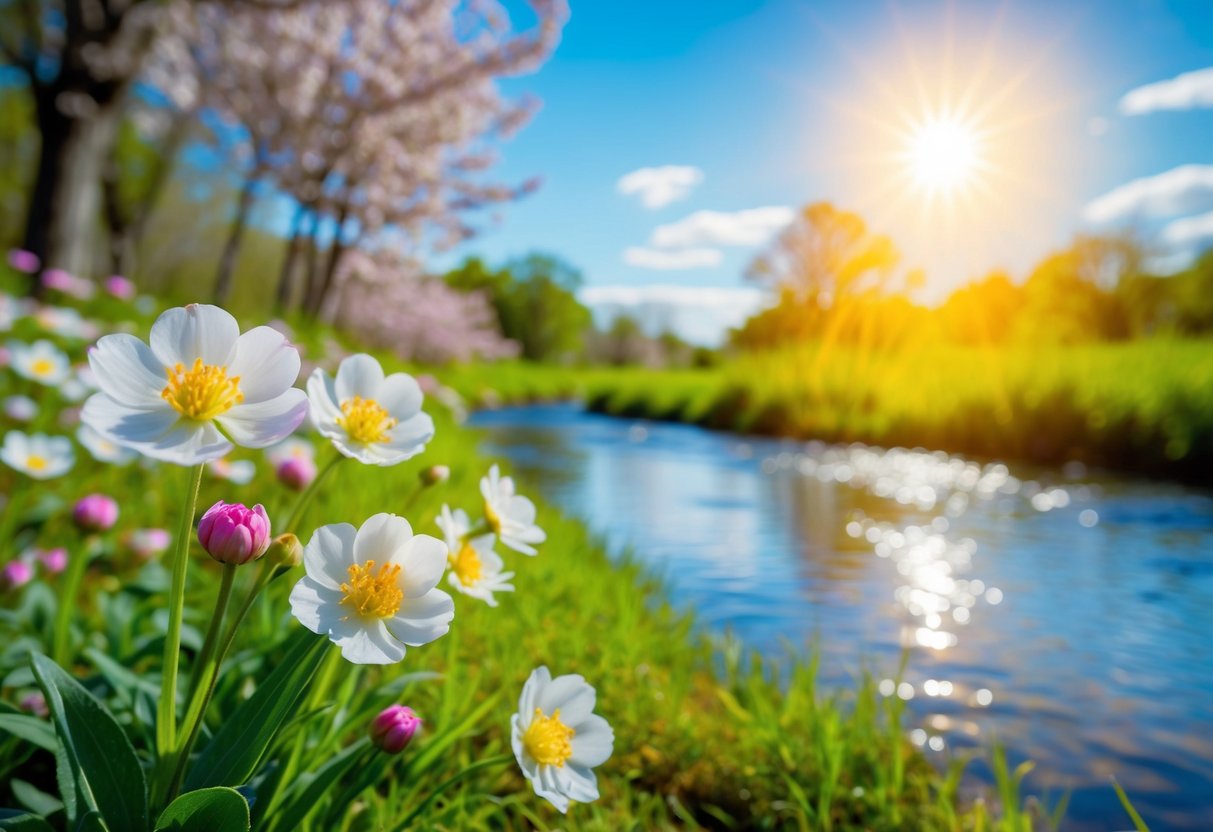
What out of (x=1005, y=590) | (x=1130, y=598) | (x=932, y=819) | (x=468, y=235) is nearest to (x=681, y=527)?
(x=1005, y=590)

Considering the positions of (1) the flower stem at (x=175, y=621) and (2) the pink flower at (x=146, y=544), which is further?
(2) the pink flower at (x=146, y=544)

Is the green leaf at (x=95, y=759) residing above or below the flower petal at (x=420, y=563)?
below

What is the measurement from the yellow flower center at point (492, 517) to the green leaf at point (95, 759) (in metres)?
0.40

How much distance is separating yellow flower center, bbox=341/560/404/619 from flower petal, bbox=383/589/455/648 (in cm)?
1

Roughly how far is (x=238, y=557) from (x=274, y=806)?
14.2 inches

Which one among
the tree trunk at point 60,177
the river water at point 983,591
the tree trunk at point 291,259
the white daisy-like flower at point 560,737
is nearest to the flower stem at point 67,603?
the white daisy-like flower at point 560,737

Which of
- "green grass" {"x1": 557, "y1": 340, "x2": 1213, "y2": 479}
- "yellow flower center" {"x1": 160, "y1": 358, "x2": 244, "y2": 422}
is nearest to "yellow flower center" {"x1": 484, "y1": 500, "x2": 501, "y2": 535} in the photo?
"yellow flower center" {"x1": 160, "y1": 358, "x2": 244, "y2": 422}

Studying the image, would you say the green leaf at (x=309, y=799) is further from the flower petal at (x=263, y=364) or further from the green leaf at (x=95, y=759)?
the flower petal at (x=263, y=364)

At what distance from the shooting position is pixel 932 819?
129cm

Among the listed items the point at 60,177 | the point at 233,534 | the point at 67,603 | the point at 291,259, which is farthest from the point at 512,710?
the point at 291,259

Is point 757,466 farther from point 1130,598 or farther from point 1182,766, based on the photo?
point 1182,766

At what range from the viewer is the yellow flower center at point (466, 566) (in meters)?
0.87

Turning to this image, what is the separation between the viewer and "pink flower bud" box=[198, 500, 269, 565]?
0.64 m

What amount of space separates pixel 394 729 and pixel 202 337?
1.38 ft
